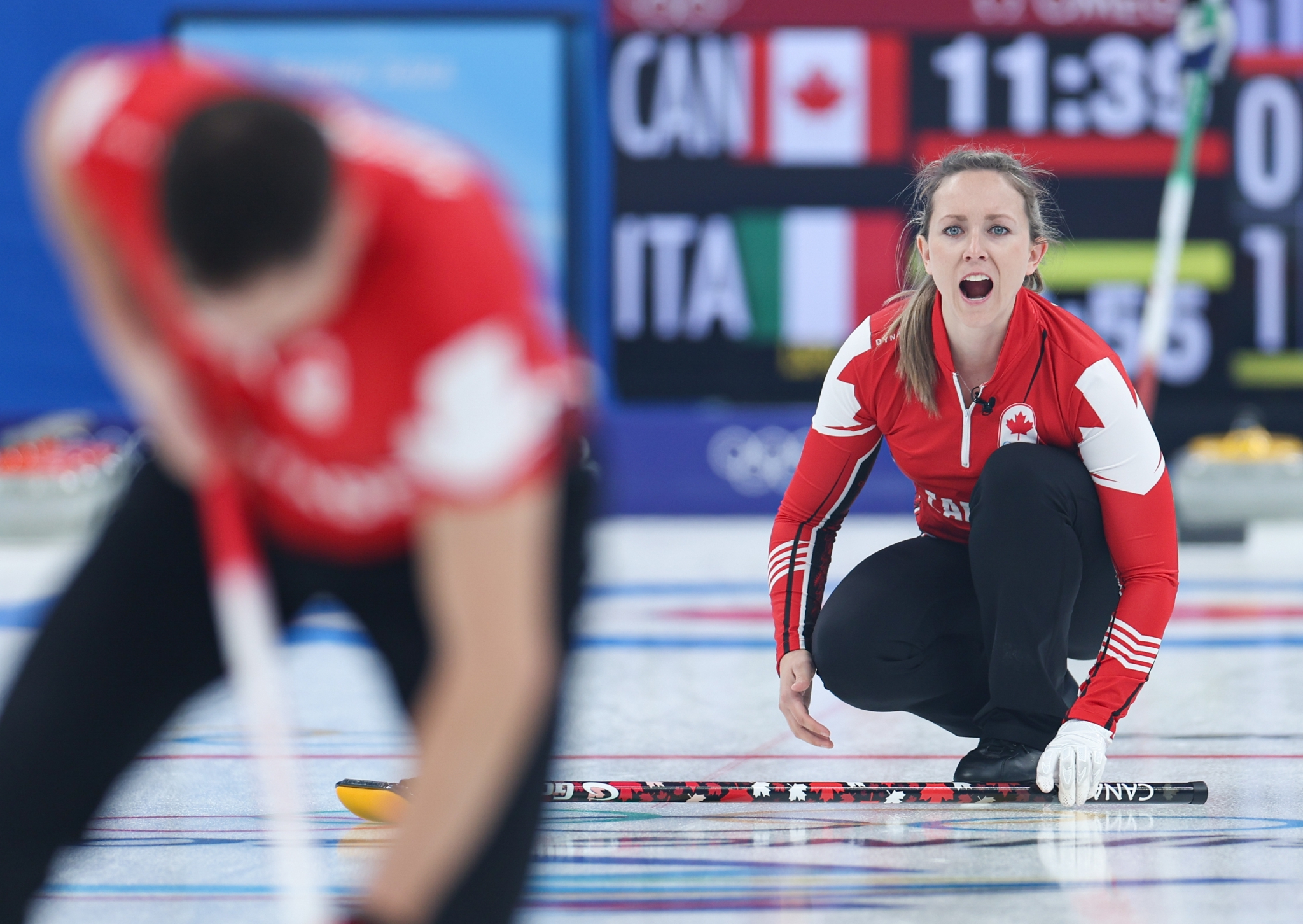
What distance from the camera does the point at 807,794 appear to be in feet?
6.72

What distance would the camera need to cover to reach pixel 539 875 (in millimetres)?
1735

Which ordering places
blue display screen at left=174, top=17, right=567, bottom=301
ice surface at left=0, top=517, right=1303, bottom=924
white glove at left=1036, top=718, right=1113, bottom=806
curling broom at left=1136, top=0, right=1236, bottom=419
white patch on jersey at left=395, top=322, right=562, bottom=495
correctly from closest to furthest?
white patch on jersey at left=395, top=322, right=562, bottom=495
ice surface at left=0, top=517, right=1303, bottom=924
white glove at left=1036, top=718, right=1113, bottom=806
curling broom at left=1136, top=0, right=1236, bottom=419
blue display screen at left=174, top=17, right=567, bottom=301

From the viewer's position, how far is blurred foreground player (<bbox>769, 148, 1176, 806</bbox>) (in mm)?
1972

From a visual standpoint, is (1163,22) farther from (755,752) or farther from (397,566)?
(397,566)

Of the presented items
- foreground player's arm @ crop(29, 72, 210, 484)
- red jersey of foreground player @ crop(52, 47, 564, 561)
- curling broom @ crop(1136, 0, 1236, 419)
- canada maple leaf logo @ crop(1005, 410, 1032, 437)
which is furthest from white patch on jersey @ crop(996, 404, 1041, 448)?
curling broom @ crop(1136, 0, 1236, 419)

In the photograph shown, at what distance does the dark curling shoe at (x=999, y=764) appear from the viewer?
6.59 ft

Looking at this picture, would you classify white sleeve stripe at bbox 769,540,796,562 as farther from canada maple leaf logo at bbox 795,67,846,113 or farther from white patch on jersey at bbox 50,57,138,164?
canada maple leaf logo at bbox 795,67,846,113

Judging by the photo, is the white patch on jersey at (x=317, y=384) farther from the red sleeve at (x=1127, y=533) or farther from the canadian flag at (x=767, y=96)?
the canadian flag at (x=767, y=96)

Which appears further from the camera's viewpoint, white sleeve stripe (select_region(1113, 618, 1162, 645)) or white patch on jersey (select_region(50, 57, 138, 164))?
white sleeve stripe (select_region(1113, 618, 1162, 645))

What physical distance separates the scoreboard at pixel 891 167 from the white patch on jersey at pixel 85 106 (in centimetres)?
593

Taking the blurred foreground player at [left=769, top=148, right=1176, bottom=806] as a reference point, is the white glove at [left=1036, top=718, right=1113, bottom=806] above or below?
below

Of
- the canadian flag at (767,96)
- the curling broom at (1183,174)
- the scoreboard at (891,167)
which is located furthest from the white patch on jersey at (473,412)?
the canadian flag at (767,96)

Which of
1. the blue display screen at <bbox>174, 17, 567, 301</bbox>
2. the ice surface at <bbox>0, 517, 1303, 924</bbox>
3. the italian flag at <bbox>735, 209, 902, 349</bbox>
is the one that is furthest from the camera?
the blue display screen at <bbox>174, 17, 567, 301</bbox>

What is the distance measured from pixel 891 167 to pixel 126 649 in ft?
20.3
